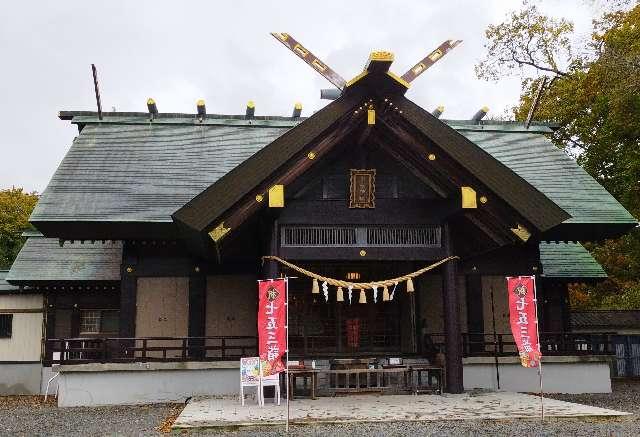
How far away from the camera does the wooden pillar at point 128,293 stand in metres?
15.5

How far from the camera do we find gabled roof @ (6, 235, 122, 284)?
17656 mm

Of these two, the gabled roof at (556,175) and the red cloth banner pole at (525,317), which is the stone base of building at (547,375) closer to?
the gabled roof at (556,175)

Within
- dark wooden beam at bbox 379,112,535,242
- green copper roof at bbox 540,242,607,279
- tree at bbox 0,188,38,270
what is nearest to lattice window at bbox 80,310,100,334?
dark wooden beam at bbox 379,112,535,242

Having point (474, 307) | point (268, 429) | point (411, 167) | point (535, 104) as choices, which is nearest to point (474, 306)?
point (474, 307)

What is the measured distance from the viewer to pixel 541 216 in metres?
11.4

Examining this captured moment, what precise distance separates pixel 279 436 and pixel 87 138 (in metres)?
13.6

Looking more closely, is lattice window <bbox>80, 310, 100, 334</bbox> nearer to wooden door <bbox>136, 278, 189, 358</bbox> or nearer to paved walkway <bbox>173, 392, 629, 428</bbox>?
wooden door <bbox>136, 278, 189, 358</bbox>

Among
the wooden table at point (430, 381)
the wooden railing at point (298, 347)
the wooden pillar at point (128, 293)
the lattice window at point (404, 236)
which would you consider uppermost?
the lattice window at point (404, 236)

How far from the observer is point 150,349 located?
14.0 meters

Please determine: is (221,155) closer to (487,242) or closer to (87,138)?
(87,138)

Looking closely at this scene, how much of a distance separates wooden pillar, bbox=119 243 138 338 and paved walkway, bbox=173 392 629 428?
419 centimetres

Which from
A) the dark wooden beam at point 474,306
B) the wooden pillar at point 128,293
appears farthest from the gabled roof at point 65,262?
the dark wooden beam at point 474,306

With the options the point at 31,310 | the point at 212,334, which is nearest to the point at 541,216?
the point at 212,334

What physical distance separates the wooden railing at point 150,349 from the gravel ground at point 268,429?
1321mm
